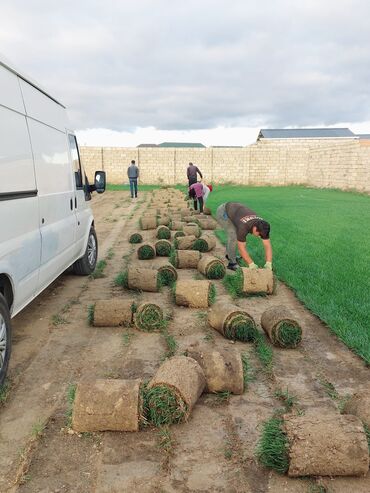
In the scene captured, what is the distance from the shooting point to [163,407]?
3252 millimetres

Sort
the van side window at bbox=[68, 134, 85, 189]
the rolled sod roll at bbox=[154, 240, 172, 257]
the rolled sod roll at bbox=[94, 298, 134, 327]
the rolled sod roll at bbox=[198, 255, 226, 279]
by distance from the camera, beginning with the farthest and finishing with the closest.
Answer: the rolled sod roll at bbox=[154, 240, 172, 257]
the rolled sod roll at bbox=[198, 255, 226, 279]
the van side window at bbox=[68, 134, 85, 189]
the rolled sod roll at bbox=[94, 298, 134, 327]

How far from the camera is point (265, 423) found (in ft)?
10.4

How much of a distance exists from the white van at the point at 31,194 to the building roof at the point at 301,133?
199 ft

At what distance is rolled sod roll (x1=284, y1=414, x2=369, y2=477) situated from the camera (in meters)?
2.71

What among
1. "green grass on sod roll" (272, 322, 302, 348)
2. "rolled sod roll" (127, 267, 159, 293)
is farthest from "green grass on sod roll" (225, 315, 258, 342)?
"rolled sod roll" (127, 267, 159, 293)

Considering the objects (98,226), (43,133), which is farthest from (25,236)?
(98,226)

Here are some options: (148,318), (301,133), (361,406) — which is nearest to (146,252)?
(148,318)

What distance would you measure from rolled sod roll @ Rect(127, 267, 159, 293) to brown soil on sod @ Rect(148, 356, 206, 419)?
3.16 m

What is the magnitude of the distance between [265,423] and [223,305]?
2060 mm

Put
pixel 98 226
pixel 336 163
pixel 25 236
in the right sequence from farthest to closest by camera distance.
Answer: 1. pixel 336 163
2. pixel 98 226
3. pixel 25 236

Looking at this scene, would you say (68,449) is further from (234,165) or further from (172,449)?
(234,165)

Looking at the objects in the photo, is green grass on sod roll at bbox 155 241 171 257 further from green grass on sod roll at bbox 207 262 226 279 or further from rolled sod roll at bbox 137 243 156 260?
green grass on sod roll at bbox 207 262 226 279

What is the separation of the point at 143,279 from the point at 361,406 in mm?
4117

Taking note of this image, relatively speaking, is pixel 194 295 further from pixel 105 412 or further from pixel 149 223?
pixel 149 223
